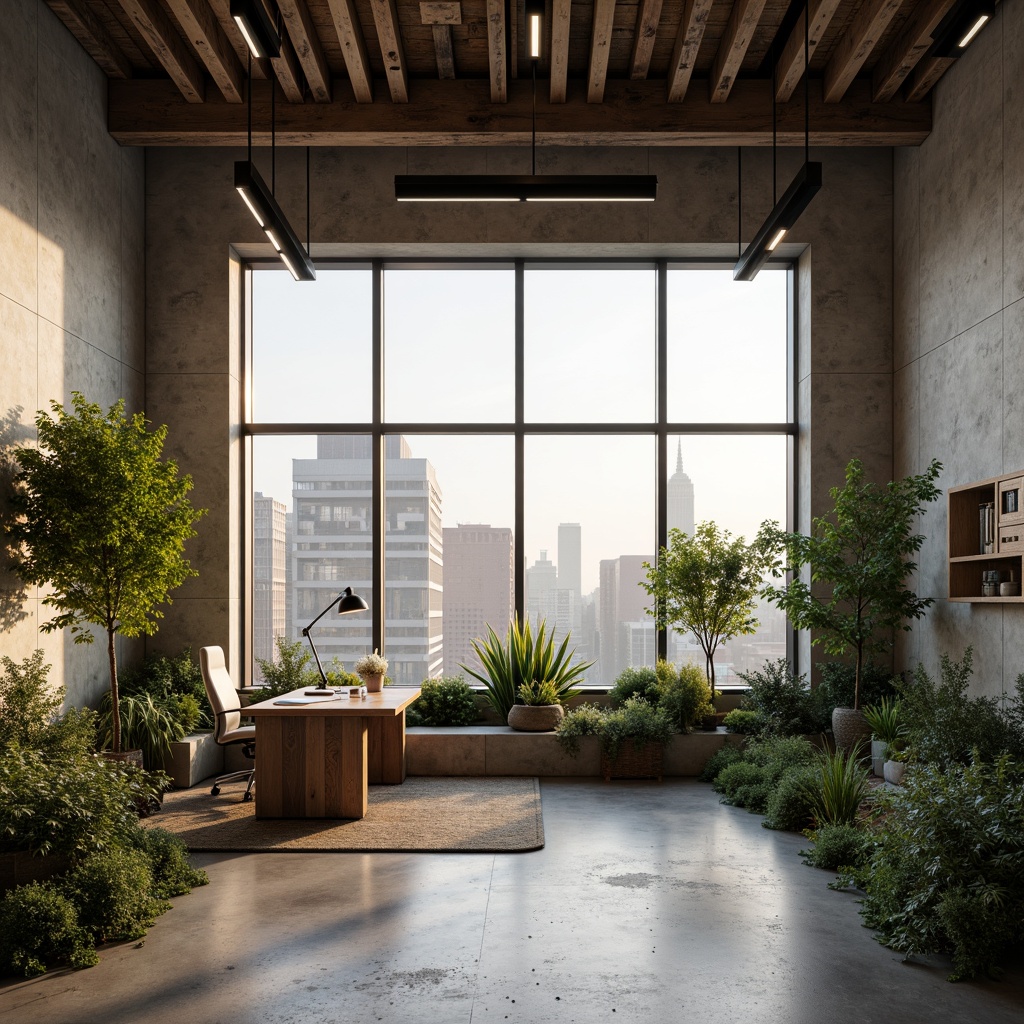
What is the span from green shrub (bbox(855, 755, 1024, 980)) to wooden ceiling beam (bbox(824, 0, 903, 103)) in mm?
5002

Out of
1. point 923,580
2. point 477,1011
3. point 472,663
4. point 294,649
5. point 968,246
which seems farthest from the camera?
point 472,663

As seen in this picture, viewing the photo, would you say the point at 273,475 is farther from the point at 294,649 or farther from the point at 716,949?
the point at 716,949

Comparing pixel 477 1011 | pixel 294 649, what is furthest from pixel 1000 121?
pixel 294 649

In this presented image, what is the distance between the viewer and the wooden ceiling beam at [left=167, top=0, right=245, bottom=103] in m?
6.28

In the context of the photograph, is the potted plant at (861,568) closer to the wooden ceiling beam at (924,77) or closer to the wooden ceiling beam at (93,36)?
the wooden ceiling beam at (924,77)

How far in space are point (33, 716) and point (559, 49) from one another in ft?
18.9

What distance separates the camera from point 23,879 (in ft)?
13.5

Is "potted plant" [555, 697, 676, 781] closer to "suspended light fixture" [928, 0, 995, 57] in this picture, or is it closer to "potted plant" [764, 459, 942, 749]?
"potted plant" [764, 459, 942, 749]

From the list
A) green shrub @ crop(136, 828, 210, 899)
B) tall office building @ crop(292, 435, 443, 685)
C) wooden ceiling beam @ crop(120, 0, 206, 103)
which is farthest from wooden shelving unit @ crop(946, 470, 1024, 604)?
wooden ceiling beam @ crop(120, 0, 206, 103)

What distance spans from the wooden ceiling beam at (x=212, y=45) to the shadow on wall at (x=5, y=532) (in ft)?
9.51

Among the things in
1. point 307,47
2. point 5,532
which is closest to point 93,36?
point 307,47

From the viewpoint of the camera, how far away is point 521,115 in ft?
24.2

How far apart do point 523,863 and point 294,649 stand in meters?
3.64

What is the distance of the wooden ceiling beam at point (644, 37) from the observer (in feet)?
21.0
